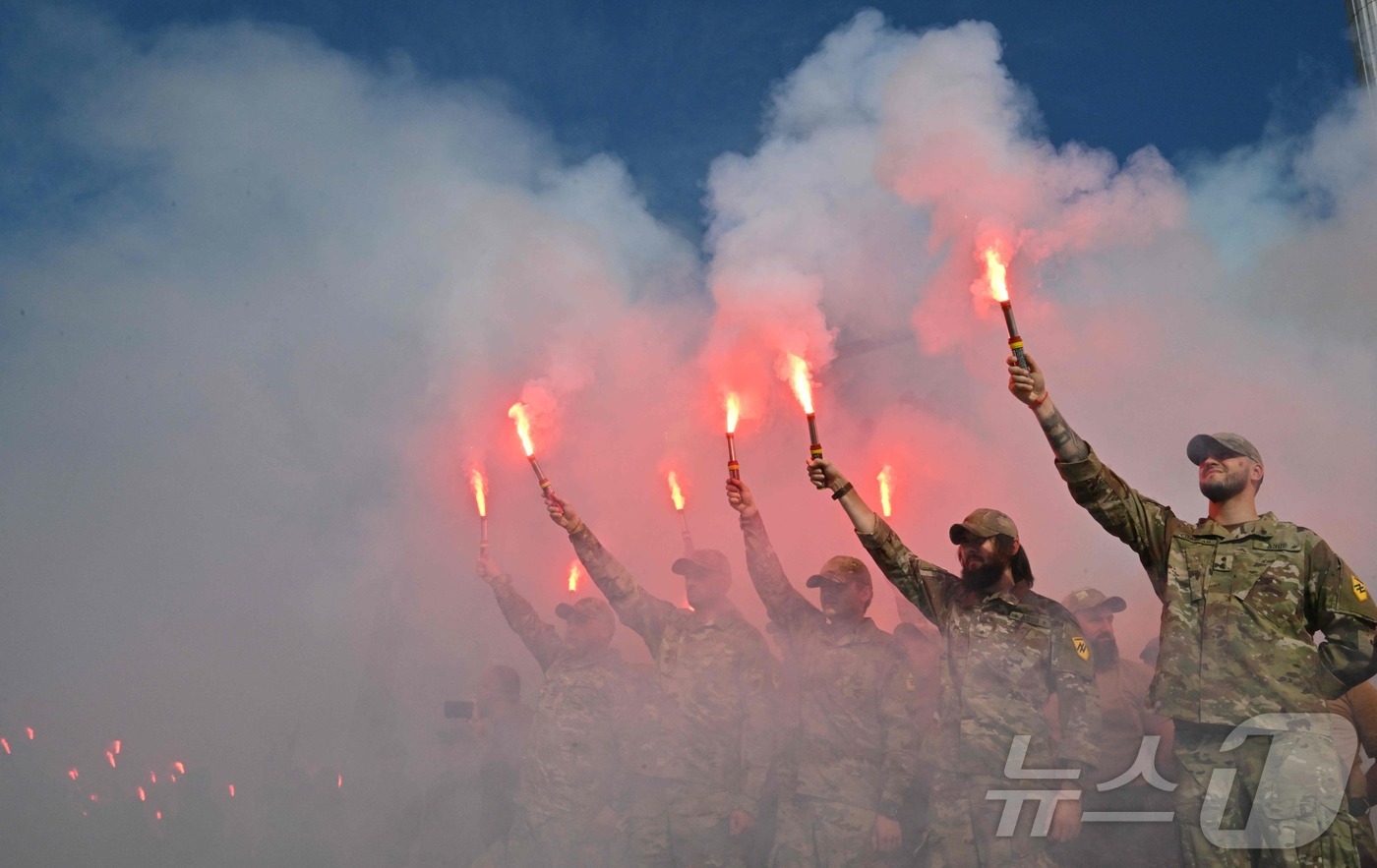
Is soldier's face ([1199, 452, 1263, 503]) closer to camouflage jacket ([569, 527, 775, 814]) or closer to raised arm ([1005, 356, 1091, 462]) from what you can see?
raised arm ([1005, 356, 1091, 462])

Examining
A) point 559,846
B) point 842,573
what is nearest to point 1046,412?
point 842,573

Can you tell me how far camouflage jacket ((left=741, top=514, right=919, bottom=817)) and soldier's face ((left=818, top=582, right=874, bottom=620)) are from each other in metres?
0.08

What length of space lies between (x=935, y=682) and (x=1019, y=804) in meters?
1.31

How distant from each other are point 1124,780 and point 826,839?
150 cm

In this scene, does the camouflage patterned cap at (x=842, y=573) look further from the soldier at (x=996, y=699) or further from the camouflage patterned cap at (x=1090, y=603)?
the camouflage patterned cap at (x=1090, y=603)

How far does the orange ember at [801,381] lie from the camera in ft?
18.6

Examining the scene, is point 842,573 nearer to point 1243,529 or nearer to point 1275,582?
point 1243,529

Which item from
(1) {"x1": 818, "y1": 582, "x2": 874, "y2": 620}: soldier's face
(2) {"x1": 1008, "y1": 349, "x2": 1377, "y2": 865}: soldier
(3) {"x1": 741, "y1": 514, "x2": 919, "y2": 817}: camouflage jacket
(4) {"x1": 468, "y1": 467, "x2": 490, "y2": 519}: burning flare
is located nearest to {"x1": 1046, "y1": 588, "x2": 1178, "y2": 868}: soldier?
(2) {"x1": 1008, "y1": 349, "x2": 1377, "y2": 865}: soldier

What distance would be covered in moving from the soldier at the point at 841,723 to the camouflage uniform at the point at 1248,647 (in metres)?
1.82

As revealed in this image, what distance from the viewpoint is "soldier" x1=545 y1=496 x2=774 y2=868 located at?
596cm

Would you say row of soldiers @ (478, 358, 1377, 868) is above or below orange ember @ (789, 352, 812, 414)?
below

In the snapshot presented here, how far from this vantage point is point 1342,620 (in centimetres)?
375

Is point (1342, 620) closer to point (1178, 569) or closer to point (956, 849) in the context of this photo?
point (1178, 569)

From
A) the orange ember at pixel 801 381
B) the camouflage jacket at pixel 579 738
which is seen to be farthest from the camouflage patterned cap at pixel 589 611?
the orange ember at pixel 801 381
